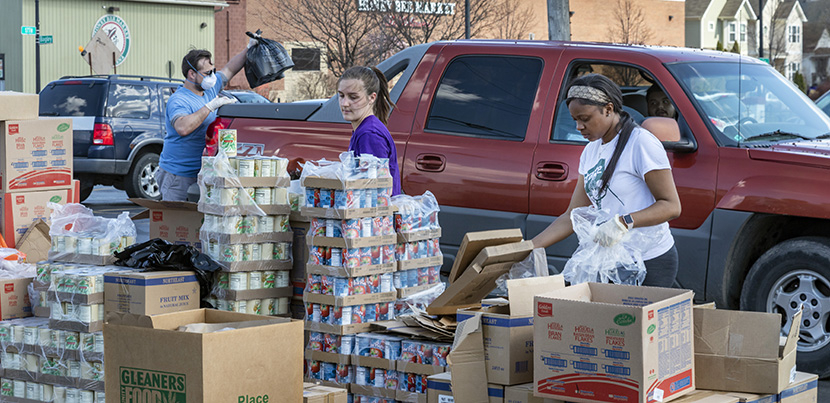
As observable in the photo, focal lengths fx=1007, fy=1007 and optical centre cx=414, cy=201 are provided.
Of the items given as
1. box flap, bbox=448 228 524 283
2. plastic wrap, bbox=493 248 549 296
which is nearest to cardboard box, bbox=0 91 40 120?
box flap, bbox=448 228 524 283

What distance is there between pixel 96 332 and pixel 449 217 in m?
2.77

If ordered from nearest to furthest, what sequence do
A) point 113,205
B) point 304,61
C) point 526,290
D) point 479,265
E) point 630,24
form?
point 526,290, point 479,265, point 113,205, point 304,61, point 630,24

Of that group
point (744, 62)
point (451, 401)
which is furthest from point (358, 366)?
point (744, 62)

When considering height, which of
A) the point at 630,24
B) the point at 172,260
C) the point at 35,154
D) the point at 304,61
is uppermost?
the point at 630,24

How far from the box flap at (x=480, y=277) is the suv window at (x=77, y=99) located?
11.6 m

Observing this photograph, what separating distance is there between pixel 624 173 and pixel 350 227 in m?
1.53

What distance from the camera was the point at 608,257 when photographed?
4500 millimetres

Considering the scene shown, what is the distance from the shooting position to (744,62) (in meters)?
7.32

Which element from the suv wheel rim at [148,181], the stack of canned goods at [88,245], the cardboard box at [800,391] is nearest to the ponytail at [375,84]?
the stack of canned goods at [88,245]

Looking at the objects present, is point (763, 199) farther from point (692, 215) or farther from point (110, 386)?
point (110, 386)

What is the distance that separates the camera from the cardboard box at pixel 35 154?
770cm

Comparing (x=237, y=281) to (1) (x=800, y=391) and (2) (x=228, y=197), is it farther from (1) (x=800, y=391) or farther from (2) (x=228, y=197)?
(1) (x=800, y=391)

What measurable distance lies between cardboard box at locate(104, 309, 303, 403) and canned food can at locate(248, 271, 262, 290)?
61.0 inches

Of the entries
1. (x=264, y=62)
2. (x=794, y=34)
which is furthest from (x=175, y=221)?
(x=794, y=34)
